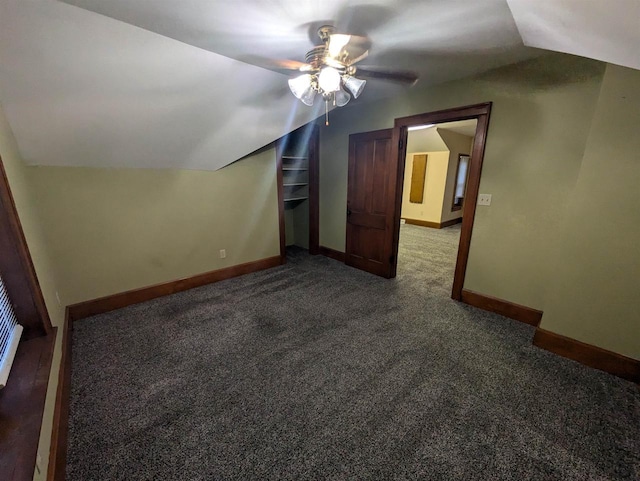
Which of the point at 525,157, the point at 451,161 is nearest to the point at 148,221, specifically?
the point at 525,157

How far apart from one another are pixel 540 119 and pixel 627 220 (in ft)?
3.33

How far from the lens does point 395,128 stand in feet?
9.98

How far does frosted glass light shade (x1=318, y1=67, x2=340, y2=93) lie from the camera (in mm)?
1515

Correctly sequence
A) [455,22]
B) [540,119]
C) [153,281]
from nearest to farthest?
1. [455,22]
2. [540,119]
3. [153,281]

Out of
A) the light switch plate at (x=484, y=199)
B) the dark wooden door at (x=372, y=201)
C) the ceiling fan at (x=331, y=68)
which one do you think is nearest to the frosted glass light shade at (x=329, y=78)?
the ceiling fan at (x=331, y=68)

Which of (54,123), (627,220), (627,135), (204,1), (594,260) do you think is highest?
(204,1)

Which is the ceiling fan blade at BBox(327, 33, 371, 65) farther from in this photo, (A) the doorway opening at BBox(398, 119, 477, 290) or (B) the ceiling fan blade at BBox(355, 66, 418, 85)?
(A) the doorway opening at BBox(398, 119, 477, 290)

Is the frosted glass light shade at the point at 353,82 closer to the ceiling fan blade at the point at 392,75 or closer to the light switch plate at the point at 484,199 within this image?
the ceiling fan blade at the point at 392,75

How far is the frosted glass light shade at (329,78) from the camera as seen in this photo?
1515mm

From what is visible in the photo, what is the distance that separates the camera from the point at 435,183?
6402mm

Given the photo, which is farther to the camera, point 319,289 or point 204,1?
point 319,289

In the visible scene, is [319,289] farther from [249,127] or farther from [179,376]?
[249,127]

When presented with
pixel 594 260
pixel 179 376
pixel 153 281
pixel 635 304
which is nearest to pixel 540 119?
pixel 594 260

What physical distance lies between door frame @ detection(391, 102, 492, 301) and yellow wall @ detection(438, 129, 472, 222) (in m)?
3.62
